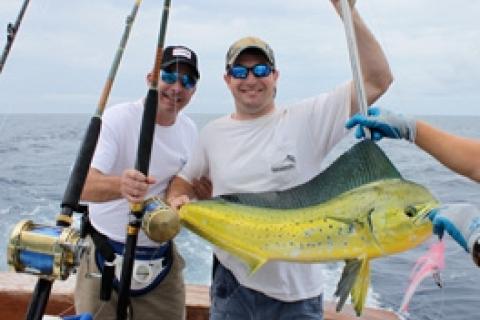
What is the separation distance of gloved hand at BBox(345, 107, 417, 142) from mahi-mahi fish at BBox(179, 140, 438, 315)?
7 cm

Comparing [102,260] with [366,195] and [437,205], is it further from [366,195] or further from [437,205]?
[437,205]

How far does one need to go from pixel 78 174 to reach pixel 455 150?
1429mm

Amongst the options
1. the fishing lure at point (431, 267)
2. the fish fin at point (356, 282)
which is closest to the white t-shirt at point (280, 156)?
the fish fin at point (356, 282)

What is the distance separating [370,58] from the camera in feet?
7.81

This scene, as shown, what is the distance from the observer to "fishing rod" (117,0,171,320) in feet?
8.50

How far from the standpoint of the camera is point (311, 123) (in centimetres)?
259

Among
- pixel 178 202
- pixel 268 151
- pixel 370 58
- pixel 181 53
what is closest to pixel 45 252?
pixel 178 202

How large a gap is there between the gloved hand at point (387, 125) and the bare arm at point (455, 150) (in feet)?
0.16

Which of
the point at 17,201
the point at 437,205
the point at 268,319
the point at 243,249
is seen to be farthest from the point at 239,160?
the point at 17,201

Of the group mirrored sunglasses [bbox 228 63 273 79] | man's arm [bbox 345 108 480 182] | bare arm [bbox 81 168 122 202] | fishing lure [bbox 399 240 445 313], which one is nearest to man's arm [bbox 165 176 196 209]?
bare arm [bbox 81 168 122 202]

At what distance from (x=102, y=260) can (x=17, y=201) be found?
920cm

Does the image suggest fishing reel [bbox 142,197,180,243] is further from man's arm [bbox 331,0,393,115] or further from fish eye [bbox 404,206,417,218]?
man's arm [bbox 331,0,393,115]

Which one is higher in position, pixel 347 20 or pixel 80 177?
pixel 347 20

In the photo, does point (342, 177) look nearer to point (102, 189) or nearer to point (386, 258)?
point (102, 189)
